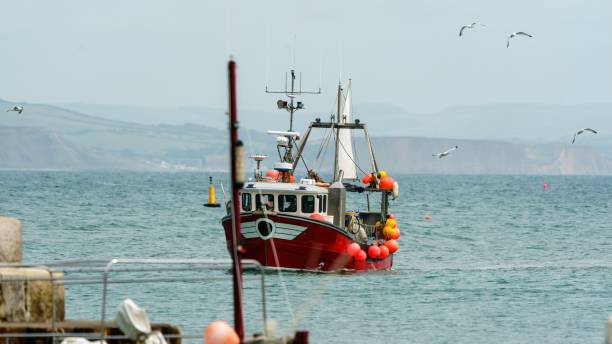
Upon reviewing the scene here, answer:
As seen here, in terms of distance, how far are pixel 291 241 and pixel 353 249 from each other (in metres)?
2.37

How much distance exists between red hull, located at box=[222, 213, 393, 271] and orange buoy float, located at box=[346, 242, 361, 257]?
0.57 ft

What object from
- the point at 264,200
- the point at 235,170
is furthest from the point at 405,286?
the point at 235,170

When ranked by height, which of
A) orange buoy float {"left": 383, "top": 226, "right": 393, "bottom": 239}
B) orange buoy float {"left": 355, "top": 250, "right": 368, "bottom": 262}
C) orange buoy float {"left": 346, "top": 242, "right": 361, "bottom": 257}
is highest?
orange buoy float {"left": 383, "top": 226, "right": 393, "bottom": 239}

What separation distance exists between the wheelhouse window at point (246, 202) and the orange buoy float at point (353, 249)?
10.7ft

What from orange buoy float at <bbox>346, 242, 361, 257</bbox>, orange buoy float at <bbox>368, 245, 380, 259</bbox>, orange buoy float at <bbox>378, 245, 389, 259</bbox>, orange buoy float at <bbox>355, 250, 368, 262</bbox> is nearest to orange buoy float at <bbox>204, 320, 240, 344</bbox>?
orange buoy float at <bbox>346, 242, 361, 257</bbox>

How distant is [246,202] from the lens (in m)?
40.8

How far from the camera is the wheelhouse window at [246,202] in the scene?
40.6 metres

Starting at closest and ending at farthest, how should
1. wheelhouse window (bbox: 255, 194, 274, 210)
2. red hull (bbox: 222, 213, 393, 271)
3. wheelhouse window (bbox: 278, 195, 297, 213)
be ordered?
red hull (bbox: 222, 213, 393, 271)
wheelhouse window (bbox: 255, 194, 274, 210)
wheelhouse window (bbox: 278, 195, 297, 213)

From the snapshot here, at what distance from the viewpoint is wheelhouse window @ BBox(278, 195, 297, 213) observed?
40.5 m

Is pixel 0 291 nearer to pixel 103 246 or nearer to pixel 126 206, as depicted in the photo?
pixel 103 246

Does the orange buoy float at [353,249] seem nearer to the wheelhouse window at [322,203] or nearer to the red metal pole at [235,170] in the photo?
the wheelhouse window at [322,203]

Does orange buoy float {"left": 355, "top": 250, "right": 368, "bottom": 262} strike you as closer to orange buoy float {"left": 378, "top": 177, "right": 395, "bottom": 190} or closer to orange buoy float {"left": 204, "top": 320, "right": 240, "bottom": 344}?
orange buoy float {"left": 378, "top": 177, "right": 395, "bottom": 190}

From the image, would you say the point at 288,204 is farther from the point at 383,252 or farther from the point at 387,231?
the point at 387,231

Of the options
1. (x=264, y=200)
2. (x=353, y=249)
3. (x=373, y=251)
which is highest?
(x=264, y=200)
